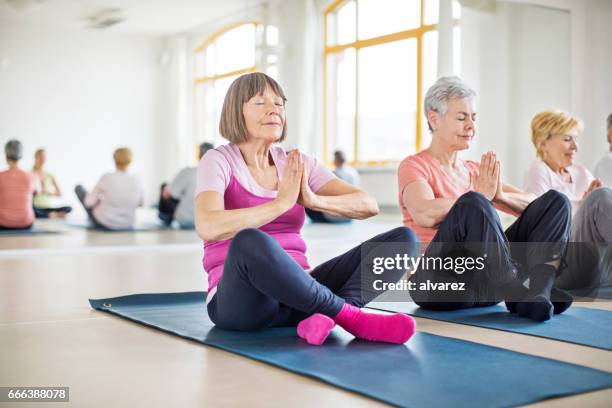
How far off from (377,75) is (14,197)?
5.07 m

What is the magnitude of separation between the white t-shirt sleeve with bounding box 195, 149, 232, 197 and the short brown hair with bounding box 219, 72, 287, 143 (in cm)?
9

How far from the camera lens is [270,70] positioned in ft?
28.4

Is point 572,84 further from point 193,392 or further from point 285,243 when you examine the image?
point 193,392

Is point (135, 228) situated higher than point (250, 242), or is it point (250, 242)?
point (250, 242)

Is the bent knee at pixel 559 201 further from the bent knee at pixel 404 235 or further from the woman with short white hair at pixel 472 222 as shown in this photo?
the bent knee at pixel 404 235

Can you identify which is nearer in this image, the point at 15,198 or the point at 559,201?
the point at 559,201

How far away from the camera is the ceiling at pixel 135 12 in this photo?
946 cm

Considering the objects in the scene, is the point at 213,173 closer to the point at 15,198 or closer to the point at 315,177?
the point at 315,177

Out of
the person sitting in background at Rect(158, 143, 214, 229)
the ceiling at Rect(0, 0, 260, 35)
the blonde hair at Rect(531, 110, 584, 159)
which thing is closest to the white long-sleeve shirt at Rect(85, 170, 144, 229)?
the person sitting in background at Rect(158, 143, 214, 229)

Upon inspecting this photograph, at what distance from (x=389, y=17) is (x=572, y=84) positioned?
10.2 feet

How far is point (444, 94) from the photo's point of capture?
8.76 feet

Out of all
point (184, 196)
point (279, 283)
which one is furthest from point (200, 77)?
point (279, 283)

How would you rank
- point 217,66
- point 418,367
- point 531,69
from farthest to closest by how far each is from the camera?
point 217,66, point 531,69, point 418,367

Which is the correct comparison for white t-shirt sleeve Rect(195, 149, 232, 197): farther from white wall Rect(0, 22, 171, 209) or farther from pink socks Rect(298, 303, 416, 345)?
white wall Rect(0, 22, 171, 209)
